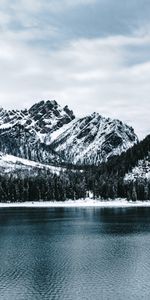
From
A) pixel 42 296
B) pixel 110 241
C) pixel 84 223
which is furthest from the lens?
pixel 84 223

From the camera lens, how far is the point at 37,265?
294 ft

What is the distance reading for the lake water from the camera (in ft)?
226

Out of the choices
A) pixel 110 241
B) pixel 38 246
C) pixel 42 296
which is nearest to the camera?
pixel 42 296

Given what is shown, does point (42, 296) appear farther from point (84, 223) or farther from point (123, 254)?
point (84, 223)

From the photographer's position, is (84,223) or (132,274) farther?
(84,223)

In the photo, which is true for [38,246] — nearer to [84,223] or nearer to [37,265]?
[37,265]

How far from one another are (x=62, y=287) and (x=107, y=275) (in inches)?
423

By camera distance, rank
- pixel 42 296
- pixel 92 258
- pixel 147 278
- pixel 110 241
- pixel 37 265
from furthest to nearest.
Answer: pixel 110 241
pixel 92 258
pixel 37 265
pixel 147 278
pixel 42 296

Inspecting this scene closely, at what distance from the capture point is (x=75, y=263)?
91.4m

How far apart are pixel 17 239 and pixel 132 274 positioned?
5422 centimetres

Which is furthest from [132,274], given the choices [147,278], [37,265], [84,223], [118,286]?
[84,223]

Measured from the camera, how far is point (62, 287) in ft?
236

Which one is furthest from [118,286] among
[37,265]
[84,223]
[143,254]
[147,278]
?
[84,223]

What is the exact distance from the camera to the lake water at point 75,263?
68.9 metres
